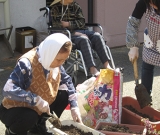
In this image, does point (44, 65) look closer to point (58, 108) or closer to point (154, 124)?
point (58, 108)

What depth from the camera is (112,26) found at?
7137 millimetres

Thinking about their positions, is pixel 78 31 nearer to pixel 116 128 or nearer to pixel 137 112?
pixel 137 112

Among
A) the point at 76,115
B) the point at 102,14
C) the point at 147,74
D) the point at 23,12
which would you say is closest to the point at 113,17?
the point at 102,14

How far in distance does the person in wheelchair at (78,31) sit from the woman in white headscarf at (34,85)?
4.60 feet

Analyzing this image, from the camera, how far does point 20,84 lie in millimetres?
3023

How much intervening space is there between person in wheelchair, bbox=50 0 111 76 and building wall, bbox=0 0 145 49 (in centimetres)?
148

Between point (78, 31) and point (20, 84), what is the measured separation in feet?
7.67

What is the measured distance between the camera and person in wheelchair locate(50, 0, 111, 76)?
15.7ft

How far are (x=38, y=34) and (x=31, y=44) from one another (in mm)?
219

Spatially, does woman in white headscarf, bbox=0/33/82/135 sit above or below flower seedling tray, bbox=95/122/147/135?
above

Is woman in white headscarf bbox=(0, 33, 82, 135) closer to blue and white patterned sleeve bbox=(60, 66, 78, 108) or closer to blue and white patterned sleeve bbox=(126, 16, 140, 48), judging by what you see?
blue and white patterned sleeve bbox=(60, 66, 78, 108)

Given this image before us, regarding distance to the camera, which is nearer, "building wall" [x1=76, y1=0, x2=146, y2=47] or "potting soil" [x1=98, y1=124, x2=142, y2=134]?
"potting soil" [x1=98, y1=124, x2=142, y2=134]

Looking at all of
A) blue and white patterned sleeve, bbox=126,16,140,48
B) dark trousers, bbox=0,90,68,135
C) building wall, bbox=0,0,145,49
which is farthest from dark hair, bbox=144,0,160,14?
building wall, bbox=0,0,145,49

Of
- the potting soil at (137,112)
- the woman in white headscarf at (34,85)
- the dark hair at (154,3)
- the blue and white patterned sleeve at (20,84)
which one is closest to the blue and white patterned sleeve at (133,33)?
the dark hair at (154,3)
